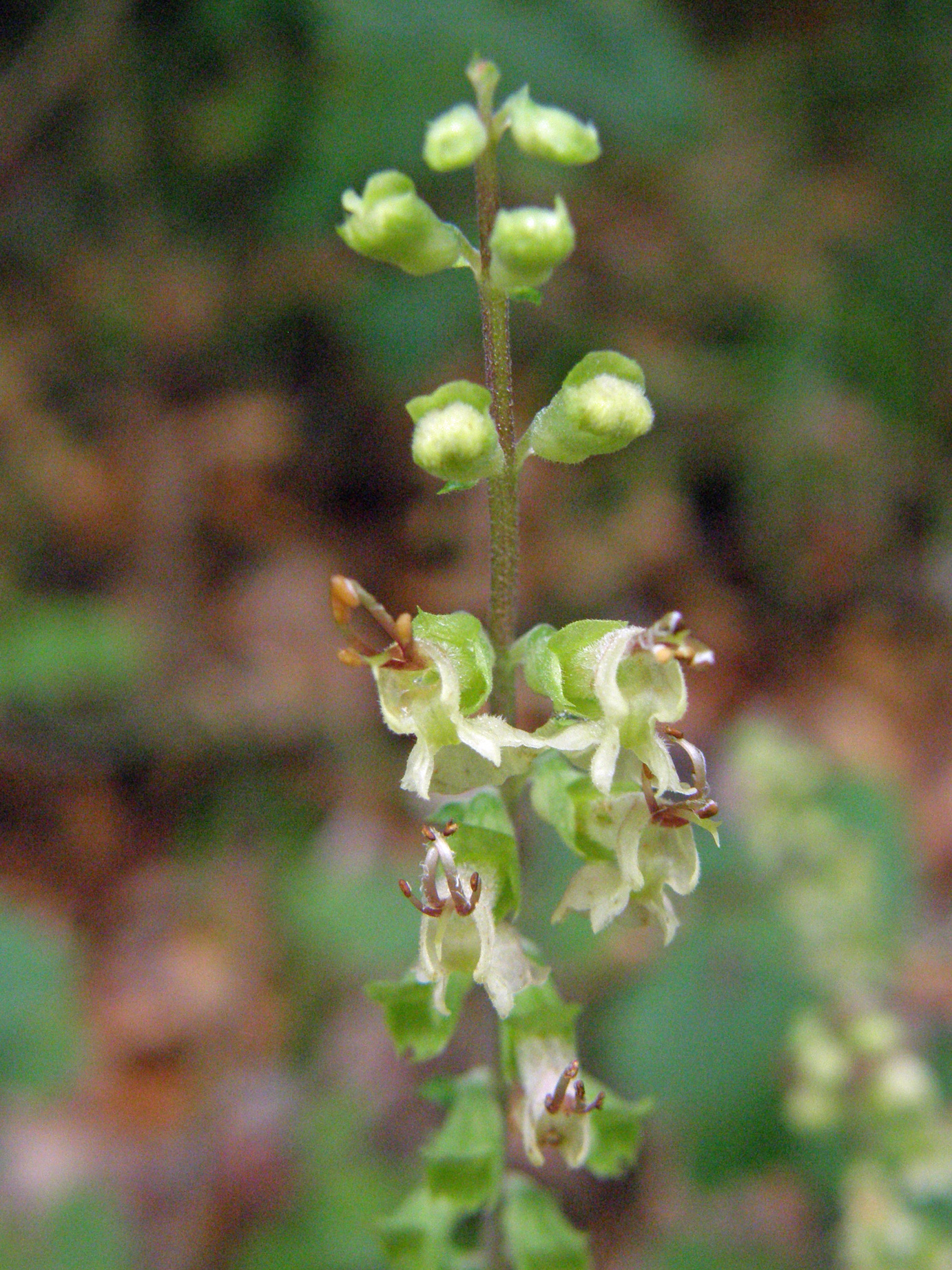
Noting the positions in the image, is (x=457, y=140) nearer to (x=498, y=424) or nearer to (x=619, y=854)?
(x=498, y=424)

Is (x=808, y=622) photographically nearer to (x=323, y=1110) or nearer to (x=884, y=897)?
(x=884, y=897)

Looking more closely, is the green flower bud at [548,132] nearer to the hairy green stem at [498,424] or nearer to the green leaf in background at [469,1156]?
the hairy green stem at [498,424]

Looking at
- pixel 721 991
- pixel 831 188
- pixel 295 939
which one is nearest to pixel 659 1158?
pixel 721 991

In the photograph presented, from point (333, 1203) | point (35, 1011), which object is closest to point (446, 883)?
point (333, 1203)

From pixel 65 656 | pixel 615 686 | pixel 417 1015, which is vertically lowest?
pixel 417 1015

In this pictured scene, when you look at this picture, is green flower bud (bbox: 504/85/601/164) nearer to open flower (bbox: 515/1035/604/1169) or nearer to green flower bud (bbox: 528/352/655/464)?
green flower bud (bbox: 528/352/655/464)

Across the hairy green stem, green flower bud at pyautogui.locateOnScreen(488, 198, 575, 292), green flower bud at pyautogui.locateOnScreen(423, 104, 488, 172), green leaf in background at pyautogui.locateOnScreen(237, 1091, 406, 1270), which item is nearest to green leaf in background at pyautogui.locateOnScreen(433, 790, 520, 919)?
the hairy green stem
